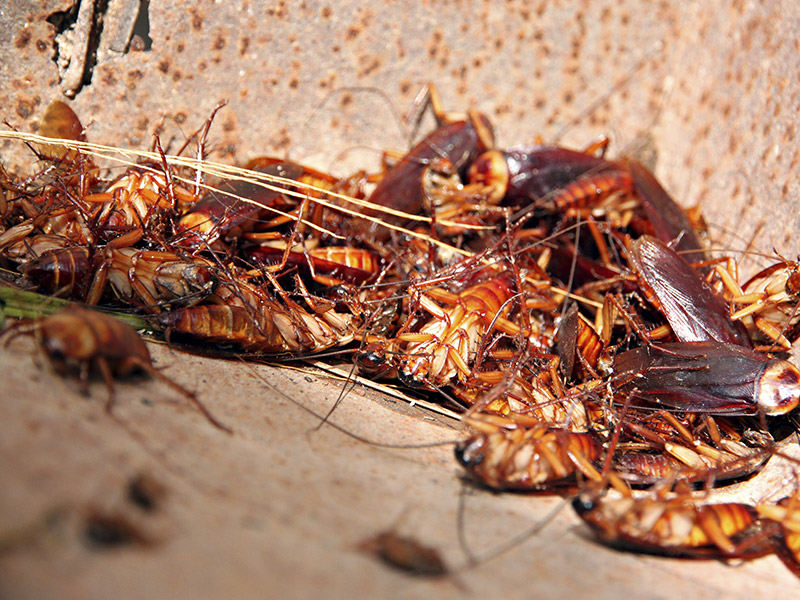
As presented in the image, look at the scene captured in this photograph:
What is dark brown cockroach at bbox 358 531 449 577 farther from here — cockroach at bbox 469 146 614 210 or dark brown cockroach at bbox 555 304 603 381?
cockroach at bbox 469 146 614 210

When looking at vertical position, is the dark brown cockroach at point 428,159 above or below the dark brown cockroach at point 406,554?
above

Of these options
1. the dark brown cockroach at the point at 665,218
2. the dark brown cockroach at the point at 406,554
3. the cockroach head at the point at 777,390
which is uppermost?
the dark brown cockroach at the point at 665,218

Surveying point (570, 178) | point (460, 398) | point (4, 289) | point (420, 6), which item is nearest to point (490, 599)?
point (460, 398)

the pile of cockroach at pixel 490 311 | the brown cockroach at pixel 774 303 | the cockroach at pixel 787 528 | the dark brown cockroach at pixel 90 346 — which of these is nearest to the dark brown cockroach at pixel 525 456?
the pile of cockroach at pixel 490 311

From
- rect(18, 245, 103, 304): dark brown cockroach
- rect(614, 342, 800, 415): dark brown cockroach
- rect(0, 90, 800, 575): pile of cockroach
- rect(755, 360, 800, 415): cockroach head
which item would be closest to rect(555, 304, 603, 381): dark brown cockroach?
rect(0, 90, 800, 575): pile of cockroach

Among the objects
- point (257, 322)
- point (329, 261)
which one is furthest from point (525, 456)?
point (329, 261)

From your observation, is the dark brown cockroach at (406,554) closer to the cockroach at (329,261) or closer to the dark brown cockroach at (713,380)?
the dark brown cockroach at (713,380)

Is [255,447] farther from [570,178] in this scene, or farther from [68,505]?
[570,178]

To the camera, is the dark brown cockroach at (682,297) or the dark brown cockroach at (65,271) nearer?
the dark brown cockroach at (65,271)
